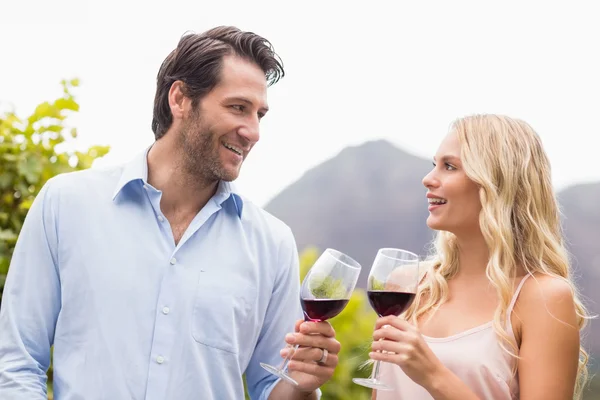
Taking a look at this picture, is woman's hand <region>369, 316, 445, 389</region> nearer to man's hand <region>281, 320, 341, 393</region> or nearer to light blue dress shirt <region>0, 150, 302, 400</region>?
man's hand <region>281, 320, 341, 393</region>

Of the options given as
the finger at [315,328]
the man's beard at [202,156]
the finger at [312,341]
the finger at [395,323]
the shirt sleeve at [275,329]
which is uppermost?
the man's beard at [202,156]

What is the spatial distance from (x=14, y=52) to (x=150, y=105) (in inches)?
79.6

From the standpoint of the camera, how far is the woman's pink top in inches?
82.0

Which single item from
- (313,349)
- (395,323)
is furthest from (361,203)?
(395,323)

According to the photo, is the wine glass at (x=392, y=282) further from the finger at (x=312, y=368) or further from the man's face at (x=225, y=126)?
the man's face at (x=225, y=126)

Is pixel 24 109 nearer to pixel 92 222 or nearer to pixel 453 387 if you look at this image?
pixel 92 222

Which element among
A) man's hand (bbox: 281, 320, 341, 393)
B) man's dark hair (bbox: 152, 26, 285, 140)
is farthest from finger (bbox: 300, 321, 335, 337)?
man's dark hair (bbox: 152, 26, 285, 140)

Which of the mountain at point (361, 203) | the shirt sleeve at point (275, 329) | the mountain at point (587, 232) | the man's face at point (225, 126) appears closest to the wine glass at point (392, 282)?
the shirt sleeve at point (275, 329)

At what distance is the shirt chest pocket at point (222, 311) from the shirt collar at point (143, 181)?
313 millimetres

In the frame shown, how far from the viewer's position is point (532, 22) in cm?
514

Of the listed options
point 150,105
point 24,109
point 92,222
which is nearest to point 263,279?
point 92,222

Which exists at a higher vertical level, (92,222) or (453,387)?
(92,222)

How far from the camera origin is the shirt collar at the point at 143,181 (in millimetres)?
2340

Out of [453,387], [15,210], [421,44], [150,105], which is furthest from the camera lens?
[421,44]
